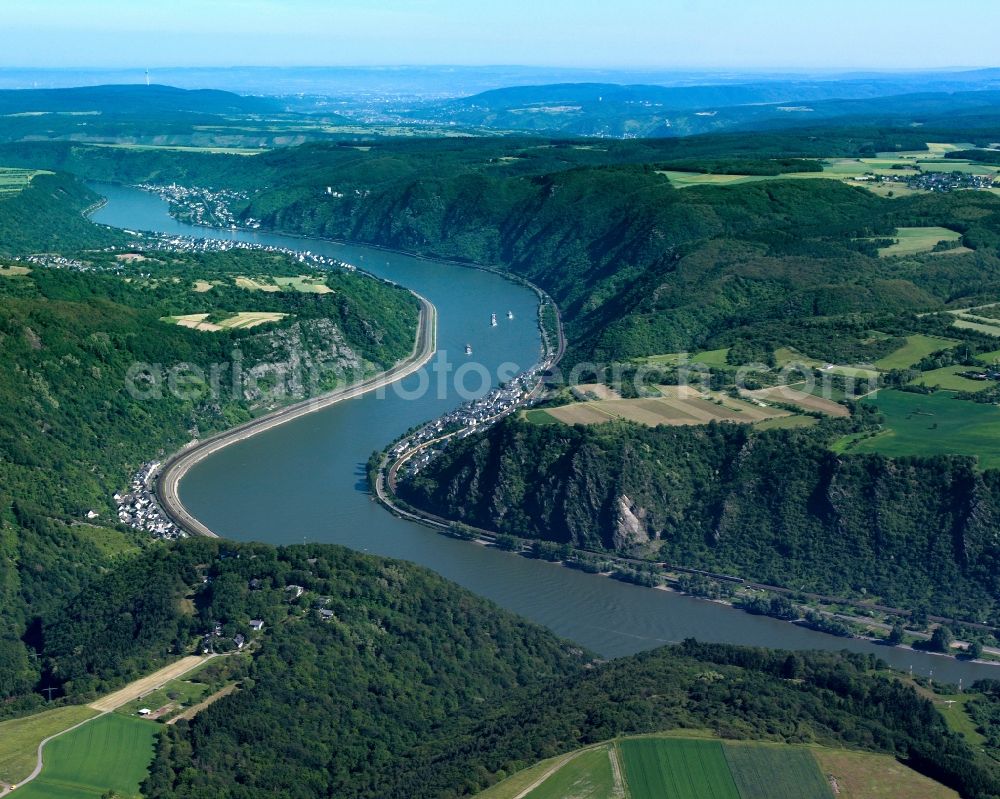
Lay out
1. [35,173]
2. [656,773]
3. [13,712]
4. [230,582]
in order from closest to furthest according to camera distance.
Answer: [656,773] < [13,712] < [230,582] < [35,173]

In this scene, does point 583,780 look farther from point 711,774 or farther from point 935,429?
point 935,429

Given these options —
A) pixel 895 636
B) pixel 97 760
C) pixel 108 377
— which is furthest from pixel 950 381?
pixel 97 760

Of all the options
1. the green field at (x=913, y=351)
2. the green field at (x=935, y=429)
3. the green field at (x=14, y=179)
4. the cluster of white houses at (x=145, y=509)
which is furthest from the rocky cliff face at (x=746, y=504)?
the green field at (x=14, y=179)

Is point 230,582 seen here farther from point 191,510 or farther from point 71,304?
point 71,304

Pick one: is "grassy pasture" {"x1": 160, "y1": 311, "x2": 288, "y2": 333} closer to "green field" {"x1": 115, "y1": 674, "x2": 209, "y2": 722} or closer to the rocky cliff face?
the rocky cliff face

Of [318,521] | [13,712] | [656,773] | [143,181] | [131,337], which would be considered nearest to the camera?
[656,773]

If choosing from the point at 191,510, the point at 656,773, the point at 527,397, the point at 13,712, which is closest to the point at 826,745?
the point at 656,773
